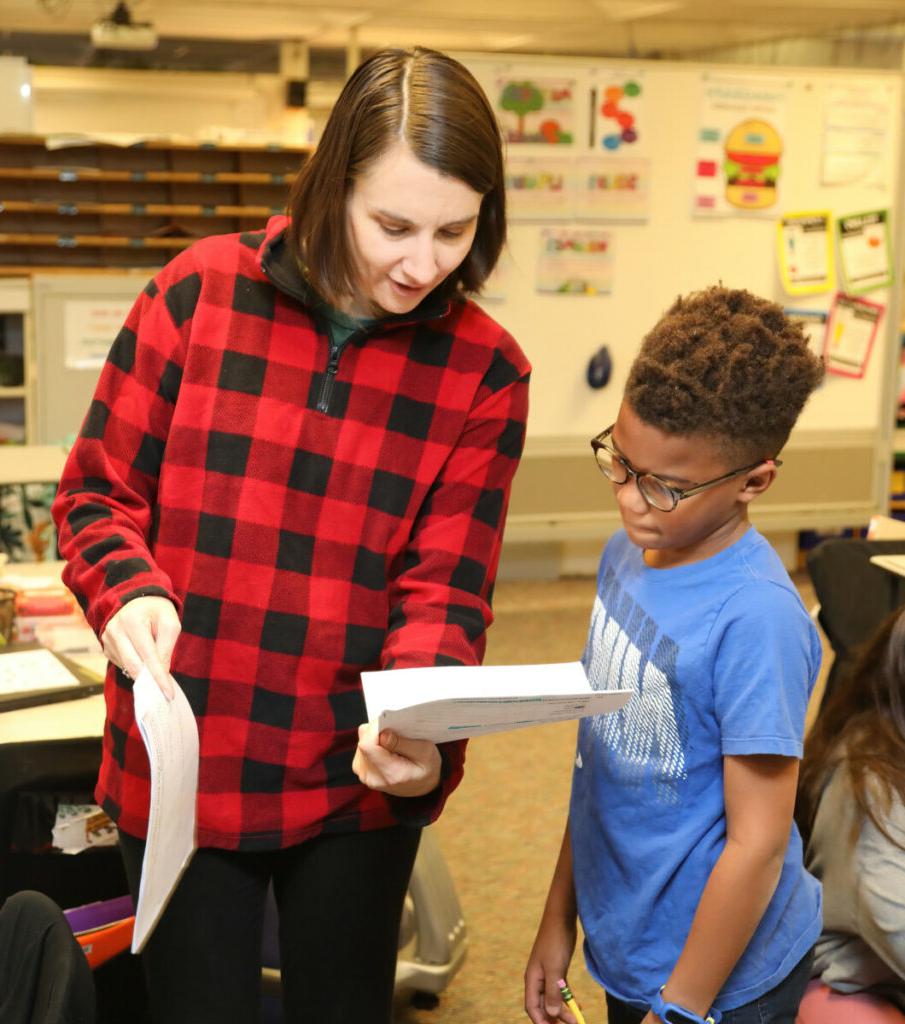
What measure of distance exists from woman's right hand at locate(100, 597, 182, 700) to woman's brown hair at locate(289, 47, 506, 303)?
333 mm

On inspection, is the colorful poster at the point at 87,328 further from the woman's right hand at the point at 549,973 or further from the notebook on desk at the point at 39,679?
the woman's right hand at the point at 549,973

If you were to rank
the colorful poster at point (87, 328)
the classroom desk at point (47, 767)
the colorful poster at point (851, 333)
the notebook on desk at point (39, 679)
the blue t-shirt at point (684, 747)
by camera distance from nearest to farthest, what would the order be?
1. the blue t-shirt at point (684, 747)
2. the classroom desk at point (47, 767)
3. the notebook on desk at point (39, 679)
4. the colorful poster at point (87, 328)
5. the colorful poster at point (851, 333)

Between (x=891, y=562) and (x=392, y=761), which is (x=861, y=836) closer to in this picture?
(x=392, y=761)

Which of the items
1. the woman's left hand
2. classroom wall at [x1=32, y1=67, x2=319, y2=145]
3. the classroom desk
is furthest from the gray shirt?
classroom wall at [x1=32, y1=67, x2=319, y2=145]

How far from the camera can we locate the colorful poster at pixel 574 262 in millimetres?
4797

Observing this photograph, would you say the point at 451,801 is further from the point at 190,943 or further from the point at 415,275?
the point at 415,275

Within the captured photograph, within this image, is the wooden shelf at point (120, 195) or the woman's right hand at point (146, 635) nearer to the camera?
the woman's right hand at point (146, 635)

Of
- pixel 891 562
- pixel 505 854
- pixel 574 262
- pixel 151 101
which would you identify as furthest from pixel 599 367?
pixel 151 101

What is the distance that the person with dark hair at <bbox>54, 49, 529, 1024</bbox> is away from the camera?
1.18 meters

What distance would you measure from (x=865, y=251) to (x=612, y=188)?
3.59 feet

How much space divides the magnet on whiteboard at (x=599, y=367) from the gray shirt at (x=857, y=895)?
3.45 m

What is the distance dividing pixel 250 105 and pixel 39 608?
883 cm

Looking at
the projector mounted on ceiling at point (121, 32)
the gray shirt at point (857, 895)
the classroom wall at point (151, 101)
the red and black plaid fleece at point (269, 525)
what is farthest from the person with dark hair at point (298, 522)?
Answer: the classroom wall at point (151, 101)

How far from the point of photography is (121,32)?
7020 mm
